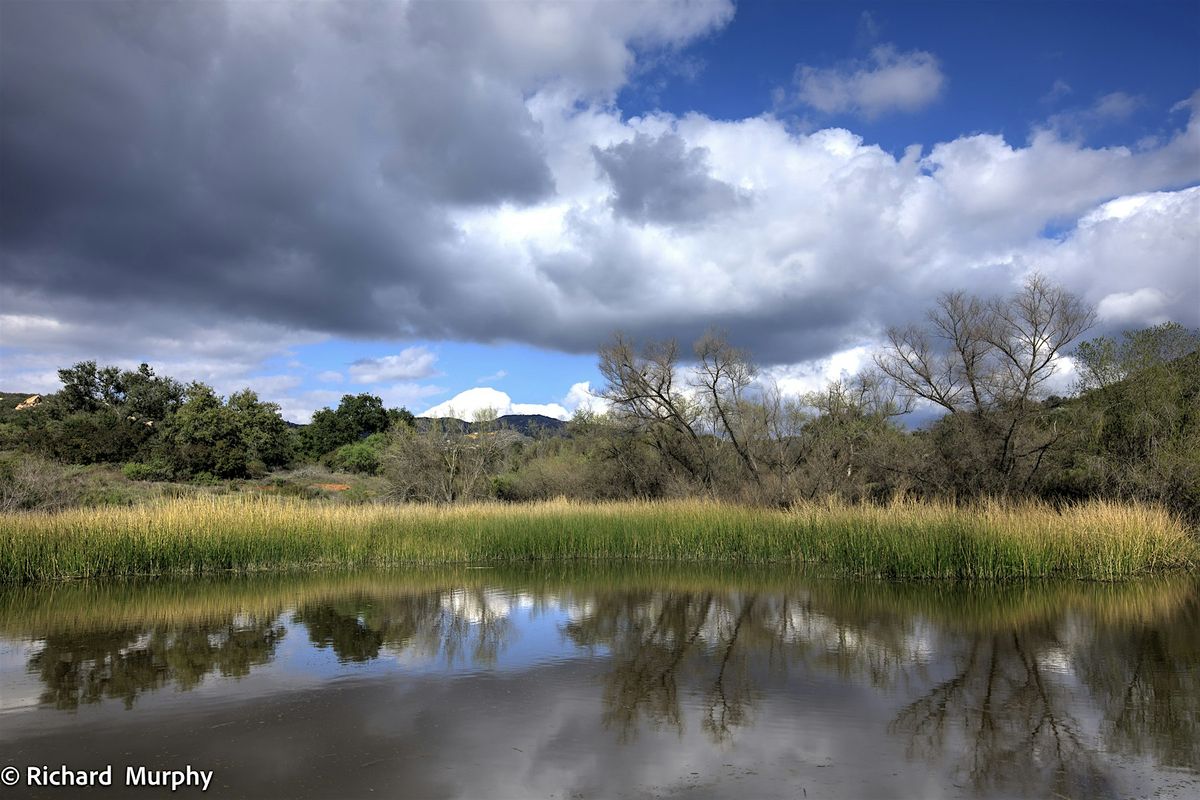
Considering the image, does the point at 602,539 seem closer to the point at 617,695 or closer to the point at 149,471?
the point at 617,695

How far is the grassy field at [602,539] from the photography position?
16750mm

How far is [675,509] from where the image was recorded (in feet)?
73.7

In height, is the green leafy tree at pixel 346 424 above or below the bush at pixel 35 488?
above

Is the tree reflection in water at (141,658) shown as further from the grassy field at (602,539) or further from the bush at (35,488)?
the bush at (35,488)

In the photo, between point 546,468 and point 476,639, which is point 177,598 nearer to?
point 476,639

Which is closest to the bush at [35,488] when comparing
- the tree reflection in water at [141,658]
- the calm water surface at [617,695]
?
the calm water surface at [617,695]

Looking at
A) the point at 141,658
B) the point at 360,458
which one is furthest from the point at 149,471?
the point at 141,658

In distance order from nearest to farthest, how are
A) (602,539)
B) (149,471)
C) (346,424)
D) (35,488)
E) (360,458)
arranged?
(602,539)
(35,488)
(149,471)
(360,458)
(346,424)

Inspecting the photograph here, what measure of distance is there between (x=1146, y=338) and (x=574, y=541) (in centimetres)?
1942

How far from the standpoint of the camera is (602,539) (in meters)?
21.3

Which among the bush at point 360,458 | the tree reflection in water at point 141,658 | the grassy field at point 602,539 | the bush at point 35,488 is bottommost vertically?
the tree reflection in water at point 141,658

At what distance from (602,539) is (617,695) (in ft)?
Result: 44.0

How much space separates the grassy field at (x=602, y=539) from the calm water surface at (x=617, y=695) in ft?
7.87

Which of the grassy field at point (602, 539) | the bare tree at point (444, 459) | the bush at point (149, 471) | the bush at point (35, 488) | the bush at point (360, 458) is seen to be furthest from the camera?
the bush at point (360, 458)
